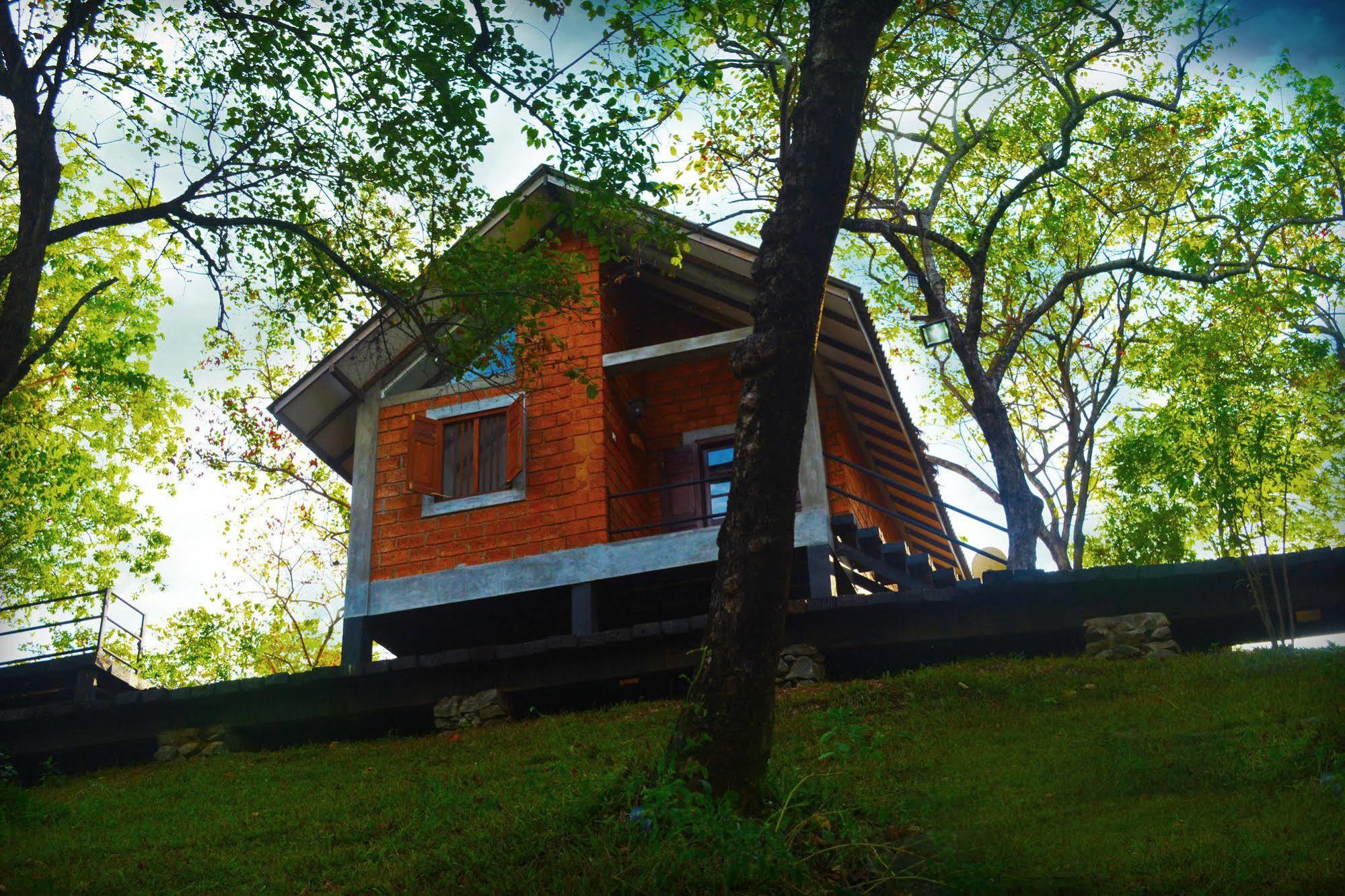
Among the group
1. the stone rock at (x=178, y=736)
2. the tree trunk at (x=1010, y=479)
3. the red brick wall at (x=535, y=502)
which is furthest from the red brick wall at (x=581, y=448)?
the stone rock at (x=178, y=736)

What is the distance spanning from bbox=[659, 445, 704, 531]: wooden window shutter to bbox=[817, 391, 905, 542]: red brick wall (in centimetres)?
187

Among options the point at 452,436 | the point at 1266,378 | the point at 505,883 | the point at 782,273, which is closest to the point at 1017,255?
the point at 1266,378

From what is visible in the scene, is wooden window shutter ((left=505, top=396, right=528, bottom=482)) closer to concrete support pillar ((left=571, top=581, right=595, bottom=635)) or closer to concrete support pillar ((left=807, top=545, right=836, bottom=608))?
concrete support pillar ((left=571, top=581, right=595, bottom=635))

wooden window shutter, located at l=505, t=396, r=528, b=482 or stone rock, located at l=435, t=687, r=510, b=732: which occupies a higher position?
wooden window shutter, located at l=505, t=396, r=528, b=482

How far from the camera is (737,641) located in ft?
22.0

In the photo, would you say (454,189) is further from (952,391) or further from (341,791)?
(952,391)

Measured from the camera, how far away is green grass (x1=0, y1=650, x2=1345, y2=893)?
596 cm

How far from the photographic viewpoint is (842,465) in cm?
1658

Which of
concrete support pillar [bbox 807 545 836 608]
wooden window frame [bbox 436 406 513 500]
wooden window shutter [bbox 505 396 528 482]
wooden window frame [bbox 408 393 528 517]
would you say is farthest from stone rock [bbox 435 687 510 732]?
concrete support pillar [bbox 807 545 836 608]

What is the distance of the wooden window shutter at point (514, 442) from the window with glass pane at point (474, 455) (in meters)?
0.14

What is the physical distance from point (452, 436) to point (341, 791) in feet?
19.2

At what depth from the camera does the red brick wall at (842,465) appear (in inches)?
632

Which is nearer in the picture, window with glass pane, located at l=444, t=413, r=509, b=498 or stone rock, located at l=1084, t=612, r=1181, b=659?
stone rock, located at l=1084, t=612, r=1181, b=659

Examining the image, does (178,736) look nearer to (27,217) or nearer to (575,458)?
(575,458)
